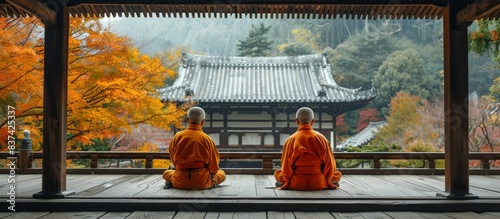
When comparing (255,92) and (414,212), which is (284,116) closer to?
(255,92)

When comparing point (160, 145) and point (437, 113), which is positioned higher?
point (437, 113)

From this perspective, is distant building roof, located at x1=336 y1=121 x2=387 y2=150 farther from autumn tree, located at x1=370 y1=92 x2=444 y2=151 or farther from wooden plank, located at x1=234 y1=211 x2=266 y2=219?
wooden plank, located at x1=234 y1=211 x2=266 y2=219

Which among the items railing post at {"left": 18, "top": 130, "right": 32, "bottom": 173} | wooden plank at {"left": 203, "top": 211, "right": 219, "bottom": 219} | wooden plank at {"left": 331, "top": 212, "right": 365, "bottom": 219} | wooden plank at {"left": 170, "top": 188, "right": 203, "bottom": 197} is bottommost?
wooden plank at {"left": 331, "top": 212, "right": 365, "bottom": 219}

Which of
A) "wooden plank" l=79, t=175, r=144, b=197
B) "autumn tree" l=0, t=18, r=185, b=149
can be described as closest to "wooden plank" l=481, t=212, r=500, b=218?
"wooden plank" l=79, t=175, r=144, b=197

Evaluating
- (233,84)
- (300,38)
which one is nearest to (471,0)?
(233,84)

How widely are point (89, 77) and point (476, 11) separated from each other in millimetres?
7939

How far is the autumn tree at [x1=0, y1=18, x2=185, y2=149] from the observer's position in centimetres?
839

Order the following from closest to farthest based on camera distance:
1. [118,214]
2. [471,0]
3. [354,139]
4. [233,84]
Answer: [118,214]
[471,0]
[233,84]
[354,139]

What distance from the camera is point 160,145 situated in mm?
19359

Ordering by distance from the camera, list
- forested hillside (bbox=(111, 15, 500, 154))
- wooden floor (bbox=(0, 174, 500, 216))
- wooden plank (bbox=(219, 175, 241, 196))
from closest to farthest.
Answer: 1. wooden floor (bbox=(0, 174, 500, 216))
2. wooden plank (bbox=(219, 175, 241, 196))
3. forested hillside (bbox=(111, 15, 500, 154))

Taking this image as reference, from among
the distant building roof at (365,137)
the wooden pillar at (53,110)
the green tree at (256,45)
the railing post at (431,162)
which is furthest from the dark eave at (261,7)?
the green tree at (256,45)

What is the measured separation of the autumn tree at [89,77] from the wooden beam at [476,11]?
685 cm

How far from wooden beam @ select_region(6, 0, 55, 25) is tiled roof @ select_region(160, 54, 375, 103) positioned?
10.5m

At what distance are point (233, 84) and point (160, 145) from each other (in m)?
4.29
